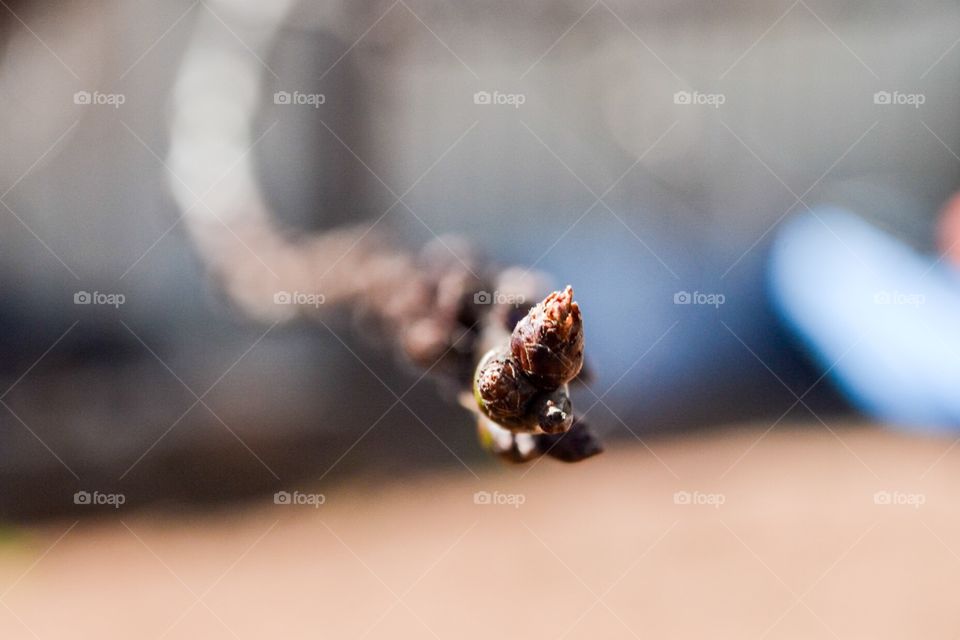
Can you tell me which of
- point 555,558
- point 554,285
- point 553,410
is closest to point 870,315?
point 554,285

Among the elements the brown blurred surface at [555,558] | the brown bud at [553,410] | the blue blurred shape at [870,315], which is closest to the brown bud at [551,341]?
the brown bud at [553,410]

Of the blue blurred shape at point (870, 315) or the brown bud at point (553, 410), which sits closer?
the brown bud at point (553, 410)

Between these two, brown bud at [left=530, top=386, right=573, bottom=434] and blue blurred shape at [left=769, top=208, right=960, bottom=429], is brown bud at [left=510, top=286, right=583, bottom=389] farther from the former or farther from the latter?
blue blurred shape at [left=769, top=208, right=960, bottom=429]

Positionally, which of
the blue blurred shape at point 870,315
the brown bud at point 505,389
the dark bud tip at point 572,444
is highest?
the blue blurred shape at point 870,315

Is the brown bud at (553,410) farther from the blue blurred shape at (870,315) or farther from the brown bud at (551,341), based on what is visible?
the blue blurred shape at (870,315)

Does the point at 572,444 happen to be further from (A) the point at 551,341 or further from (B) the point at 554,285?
(B) the point at 554,285

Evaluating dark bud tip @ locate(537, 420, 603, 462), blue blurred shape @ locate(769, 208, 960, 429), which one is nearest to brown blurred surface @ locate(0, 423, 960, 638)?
blue blurred shape @ locate(769, 208, 960, 429)
